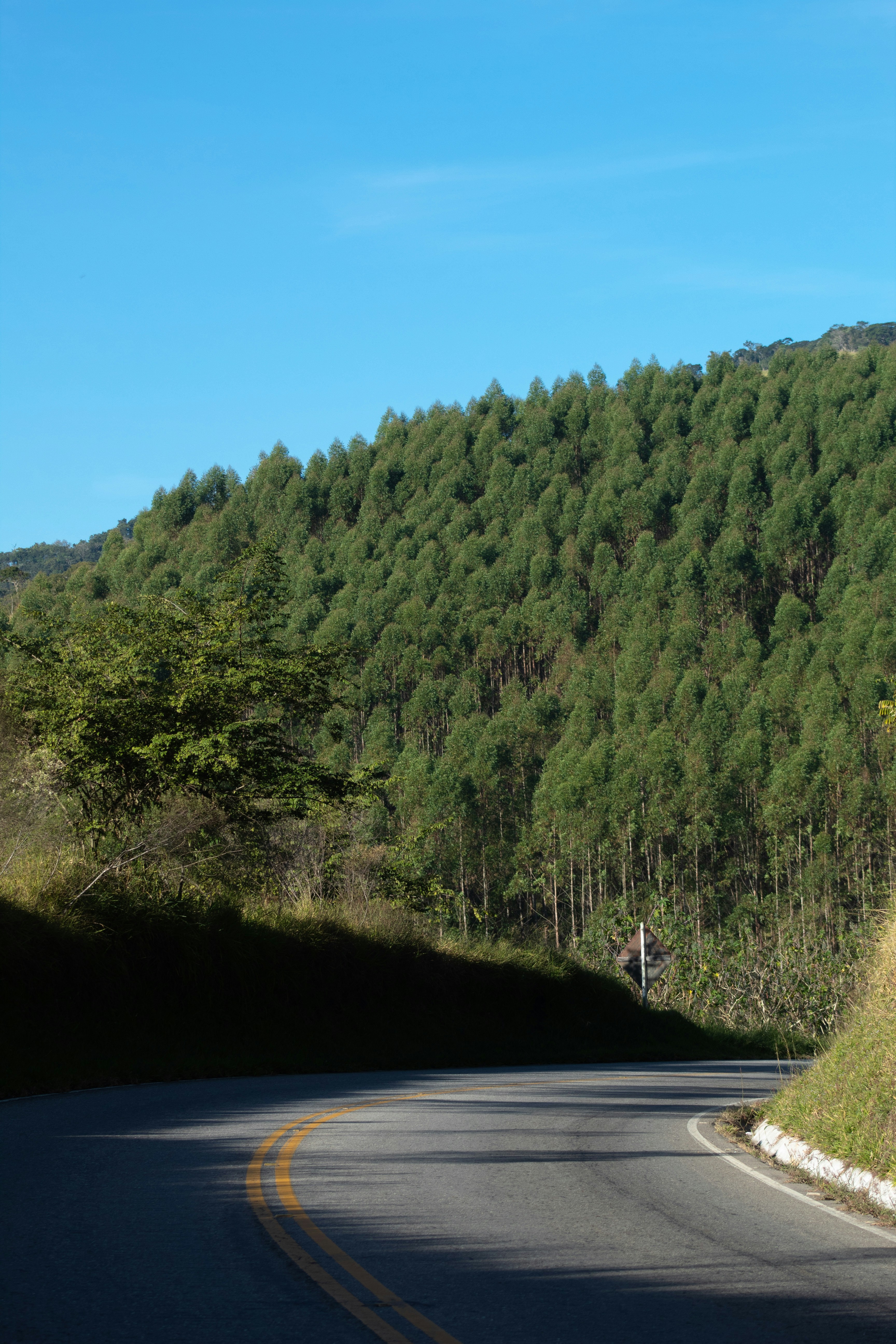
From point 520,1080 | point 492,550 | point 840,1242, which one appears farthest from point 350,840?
point 492,550

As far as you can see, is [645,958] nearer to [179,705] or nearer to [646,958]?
[646,958]

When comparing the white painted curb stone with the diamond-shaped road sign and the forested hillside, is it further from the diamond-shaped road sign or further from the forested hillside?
the forested hillside

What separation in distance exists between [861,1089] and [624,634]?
13711cm

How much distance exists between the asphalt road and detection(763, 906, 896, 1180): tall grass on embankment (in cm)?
63

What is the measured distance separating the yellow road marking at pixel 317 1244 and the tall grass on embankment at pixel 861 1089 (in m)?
3.91

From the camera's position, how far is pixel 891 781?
112562 millimetres

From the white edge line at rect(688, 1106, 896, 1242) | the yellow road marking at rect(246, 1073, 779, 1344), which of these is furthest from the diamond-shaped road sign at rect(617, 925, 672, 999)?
the yellow road marking at rect(246, 1073, 779, 1344)

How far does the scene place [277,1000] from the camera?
79.5 feet

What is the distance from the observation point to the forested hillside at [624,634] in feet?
362

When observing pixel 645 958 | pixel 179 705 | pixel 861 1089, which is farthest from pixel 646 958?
pixel 861 1089

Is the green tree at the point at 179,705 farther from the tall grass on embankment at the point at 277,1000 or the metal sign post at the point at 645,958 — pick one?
the metal sign post at the point at 645,958

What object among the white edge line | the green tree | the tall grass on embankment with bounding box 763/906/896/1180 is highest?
the green tree

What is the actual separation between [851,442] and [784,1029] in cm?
14069

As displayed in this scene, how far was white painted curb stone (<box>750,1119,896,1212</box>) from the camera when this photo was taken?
8.18m
